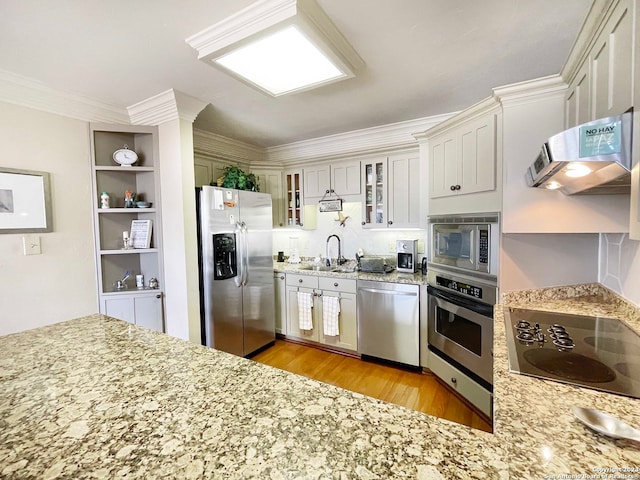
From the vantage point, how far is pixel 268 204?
323cm

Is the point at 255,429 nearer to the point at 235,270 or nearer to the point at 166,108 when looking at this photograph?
the point at 235,270

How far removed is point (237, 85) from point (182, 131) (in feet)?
2.12

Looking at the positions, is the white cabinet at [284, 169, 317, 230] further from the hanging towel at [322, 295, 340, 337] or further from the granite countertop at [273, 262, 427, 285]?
the hanging towel at [322, 295, 340, 337]

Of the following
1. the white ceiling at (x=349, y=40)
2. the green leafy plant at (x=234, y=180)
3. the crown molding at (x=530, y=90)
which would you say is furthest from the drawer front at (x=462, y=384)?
the green leafy plant at (x=234, y=180)

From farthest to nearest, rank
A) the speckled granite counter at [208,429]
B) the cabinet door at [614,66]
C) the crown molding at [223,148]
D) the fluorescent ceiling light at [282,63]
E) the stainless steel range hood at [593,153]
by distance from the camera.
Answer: the crown molding at [223,148] → the fluorescent ceiling light at [282,63] → the cabinet door at [614,66] → the stainless steel range hood at [593,153] → the speckled granite counter at [208,429]

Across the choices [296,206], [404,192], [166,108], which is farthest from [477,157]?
[166,108]

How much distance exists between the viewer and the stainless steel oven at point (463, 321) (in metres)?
1.94

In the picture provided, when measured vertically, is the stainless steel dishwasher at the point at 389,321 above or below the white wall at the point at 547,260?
below

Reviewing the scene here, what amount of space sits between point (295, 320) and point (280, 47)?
8.85 ft

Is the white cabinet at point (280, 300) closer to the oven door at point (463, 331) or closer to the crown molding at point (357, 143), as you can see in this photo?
the crown molding at point (357, 143)

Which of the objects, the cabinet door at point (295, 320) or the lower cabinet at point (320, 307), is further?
the cabinet door at point (295, 320)

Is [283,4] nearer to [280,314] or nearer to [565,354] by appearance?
[565,354]

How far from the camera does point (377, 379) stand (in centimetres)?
258

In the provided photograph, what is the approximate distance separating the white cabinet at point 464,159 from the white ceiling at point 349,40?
0.38 metres
